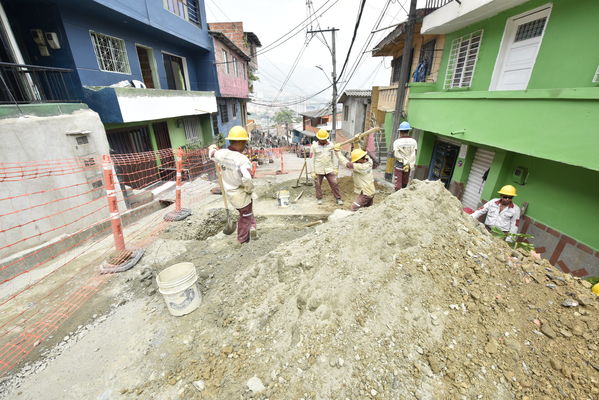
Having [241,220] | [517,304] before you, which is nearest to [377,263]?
[517,304]

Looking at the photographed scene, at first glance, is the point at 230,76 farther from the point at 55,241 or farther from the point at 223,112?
the point at 55,241

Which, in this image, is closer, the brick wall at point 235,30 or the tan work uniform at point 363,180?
the tan work uniform at point 363,180

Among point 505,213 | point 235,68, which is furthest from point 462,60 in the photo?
point 235,68

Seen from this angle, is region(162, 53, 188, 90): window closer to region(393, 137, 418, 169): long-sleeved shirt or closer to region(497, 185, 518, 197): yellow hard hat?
region(393, 137, 418, 169): long-sleeved shirt

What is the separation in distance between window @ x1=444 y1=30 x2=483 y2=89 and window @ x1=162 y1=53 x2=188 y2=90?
35.8ft

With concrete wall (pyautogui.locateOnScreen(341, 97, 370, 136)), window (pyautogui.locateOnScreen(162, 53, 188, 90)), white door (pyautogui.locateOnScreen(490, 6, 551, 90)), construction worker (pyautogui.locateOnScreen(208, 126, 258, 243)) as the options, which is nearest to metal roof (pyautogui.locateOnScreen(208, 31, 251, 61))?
window (pyautogui.locateOnScreen(162, 53, 188, 90))

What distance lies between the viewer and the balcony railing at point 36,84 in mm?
5047

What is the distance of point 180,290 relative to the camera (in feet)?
9.04

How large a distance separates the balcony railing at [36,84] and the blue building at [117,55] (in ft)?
0.08

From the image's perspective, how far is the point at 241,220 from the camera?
4.34 m

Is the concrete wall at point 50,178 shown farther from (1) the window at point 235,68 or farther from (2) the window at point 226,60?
(1) the window at point 235,68

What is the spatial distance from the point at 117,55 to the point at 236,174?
7588mm

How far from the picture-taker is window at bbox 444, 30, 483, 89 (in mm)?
6579

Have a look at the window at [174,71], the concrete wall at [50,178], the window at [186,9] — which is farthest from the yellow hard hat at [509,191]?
the window at [174,71]
